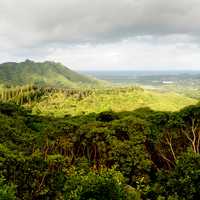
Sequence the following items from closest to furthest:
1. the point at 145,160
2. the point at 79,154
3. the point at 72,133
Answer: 1. the point at 145,160
2. the point at 79,154
3. the point at 72,133

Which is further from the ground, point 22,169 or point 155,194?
point 22,169

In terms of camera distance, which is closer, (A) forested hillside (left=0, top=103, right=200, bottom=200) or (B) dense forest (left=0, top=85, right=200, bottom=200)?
(B) dense forest (left=0, top=85, right=200, bottom=200)

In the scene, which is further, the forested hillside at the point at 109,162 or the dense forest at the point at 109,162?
the forested hillside at the point at 109,162

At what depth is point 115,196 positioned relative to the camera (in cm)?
3681

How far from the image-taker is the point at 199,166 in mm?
44094

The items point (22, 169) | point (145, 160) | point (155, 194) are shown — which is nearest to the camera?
point (22, 169)

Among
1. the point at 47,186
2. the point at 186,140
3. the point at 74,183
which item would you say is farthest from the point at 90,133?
the point at 74,183

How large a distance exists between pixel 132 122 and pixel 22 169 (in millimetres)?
33763

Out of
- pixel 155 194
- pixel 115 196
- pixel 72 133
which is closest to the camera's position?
pixel 115 196

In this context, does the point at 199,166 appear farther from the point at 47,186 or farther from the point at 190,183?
the point at 47,186

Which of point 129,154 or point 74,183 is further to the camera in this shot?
point 129,154

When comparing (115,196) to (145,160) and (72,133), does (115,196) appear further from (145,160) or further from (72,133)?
(72,133)

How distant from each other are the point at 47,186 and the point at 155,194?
49.3 feet

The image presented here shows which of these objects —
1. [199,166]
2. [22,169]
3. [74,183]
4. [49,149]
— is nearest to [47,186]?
[22,169]
